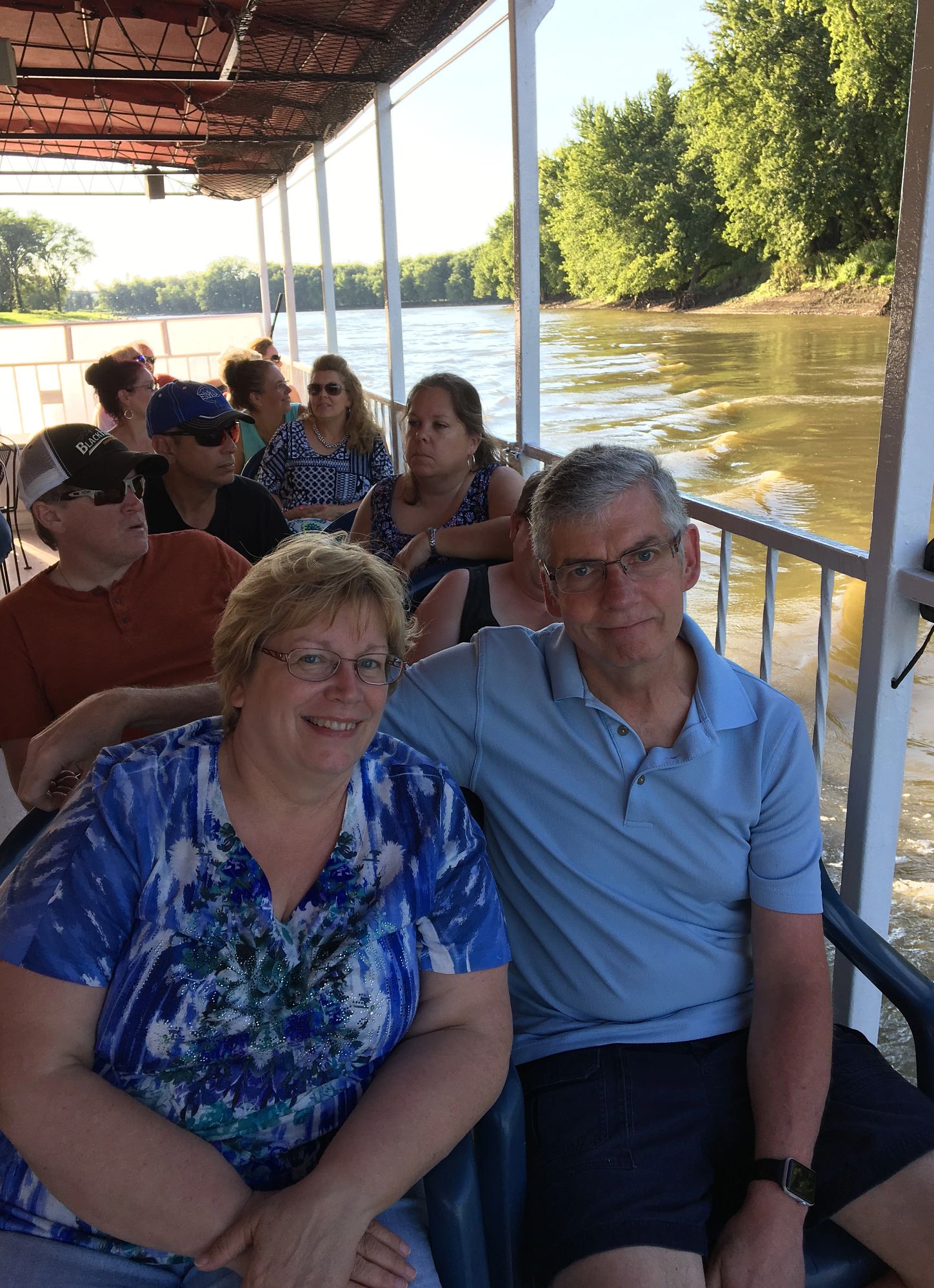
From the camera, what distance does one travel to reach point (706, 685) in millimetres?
1289

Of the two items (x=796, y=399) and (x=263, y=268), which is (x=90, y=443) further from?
(x=796, y=399)

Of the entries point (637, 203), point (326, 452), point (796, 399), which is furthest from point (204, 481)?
point (637, 203)

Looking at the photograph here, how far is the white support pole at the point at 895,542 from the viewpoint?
4.99 ft

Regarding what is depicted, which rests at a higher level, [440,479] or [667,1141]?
[440,479]

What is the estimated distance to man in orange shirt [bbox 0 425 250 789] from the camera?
1633 mm

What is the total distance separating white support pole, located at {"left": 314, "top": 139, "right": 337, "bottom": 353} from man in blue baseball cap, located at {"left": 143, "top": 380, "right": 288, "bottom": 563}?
267 inches

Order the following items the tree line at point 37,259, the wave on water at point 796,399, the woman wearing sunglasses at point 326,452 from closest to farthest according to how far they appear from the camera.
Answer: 1. the woman wearing sunglasses at point 326,452
2. the wave on water at point 796,399
3. the tree line at point 37,259

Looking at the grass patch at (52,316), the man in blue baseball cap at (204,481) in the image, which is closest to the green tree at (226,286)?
the grass patch at (52,316)

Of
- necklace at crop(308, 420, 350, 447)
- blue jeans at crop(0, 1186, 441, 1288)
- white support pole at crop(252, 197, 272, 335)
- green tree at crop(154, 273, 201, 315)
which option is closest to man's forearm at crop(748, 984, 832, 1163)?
blue jeans at crop(0, 1186, 441, 1288)

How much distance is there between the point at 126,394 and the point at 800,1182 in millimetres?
4578

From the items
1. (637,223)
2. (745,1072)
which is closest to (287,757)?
(745,1072)

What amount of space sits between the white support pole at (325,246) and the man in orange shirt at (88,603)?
7.77 meters

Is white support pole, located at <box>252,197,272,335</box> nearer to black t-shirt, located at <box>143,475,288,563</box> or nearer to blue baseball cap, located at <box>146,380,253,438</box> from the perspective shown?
blue baseball cap, located at <box>146,380,253,438</box>

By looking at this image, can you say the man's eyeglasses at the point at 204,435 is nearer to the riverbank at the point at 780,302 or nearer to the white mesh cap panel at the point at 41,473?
the white mesh cap panel at the point at 41,473
